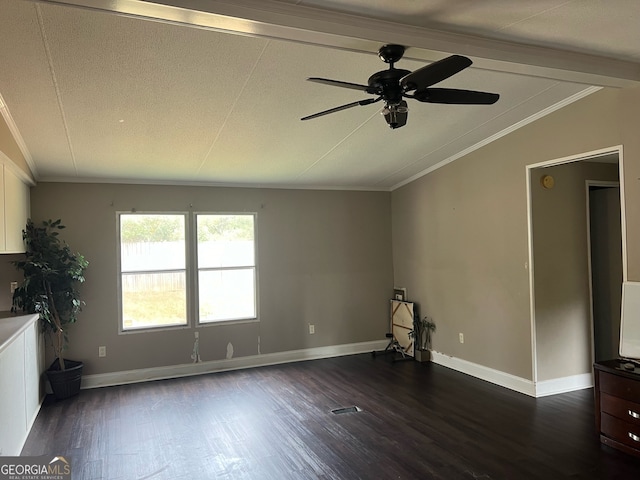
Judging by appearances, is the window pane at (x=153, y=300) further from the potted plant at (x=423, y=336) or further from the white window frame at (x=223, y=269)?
the potted plant at (x=423, y=336)

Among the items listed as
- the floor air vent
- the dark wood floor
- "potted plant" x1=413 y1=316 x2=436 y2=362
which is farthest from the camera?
"potted plant" x1=413 y1=316 x2=436 y2=362

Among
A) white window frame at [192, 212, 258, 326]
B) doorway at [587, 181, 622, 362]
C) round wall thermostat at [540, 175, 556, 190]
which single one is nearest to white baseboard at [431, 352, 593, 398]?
doorway at [587, 181, 622, 362]

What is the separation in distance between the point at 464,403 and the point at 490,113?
2821 mm

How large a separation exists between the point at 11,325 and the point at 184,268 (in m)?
2.31

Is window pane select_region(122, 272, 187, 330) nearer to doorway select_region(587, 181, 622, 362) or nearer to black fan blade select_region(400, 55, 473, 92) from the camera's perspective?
black fan blade select_region(400, 55, 473, 92)

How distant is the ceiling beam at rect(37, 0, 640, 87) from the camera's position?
7.29 feet

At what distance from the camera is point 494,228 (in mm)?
4977

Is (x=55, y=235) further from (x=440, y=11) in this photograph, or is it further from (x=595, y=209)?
(x=595, y=209)

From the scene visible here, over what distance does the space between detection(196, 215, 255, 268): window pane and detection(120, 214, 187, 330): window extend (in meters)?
0.24

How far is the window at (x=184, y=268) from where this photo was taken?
5.48 metres

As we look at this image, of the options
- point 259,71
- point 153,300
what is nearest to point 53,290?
point 153,300

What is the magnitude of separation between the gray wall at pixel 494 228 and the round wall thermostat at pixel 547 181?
21 centimetres

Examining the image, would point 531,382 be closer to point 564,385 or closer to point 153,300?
point 564,385

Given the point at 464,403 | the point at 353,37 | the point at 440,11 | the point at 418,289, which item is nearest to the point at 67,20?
the point at 353,37
